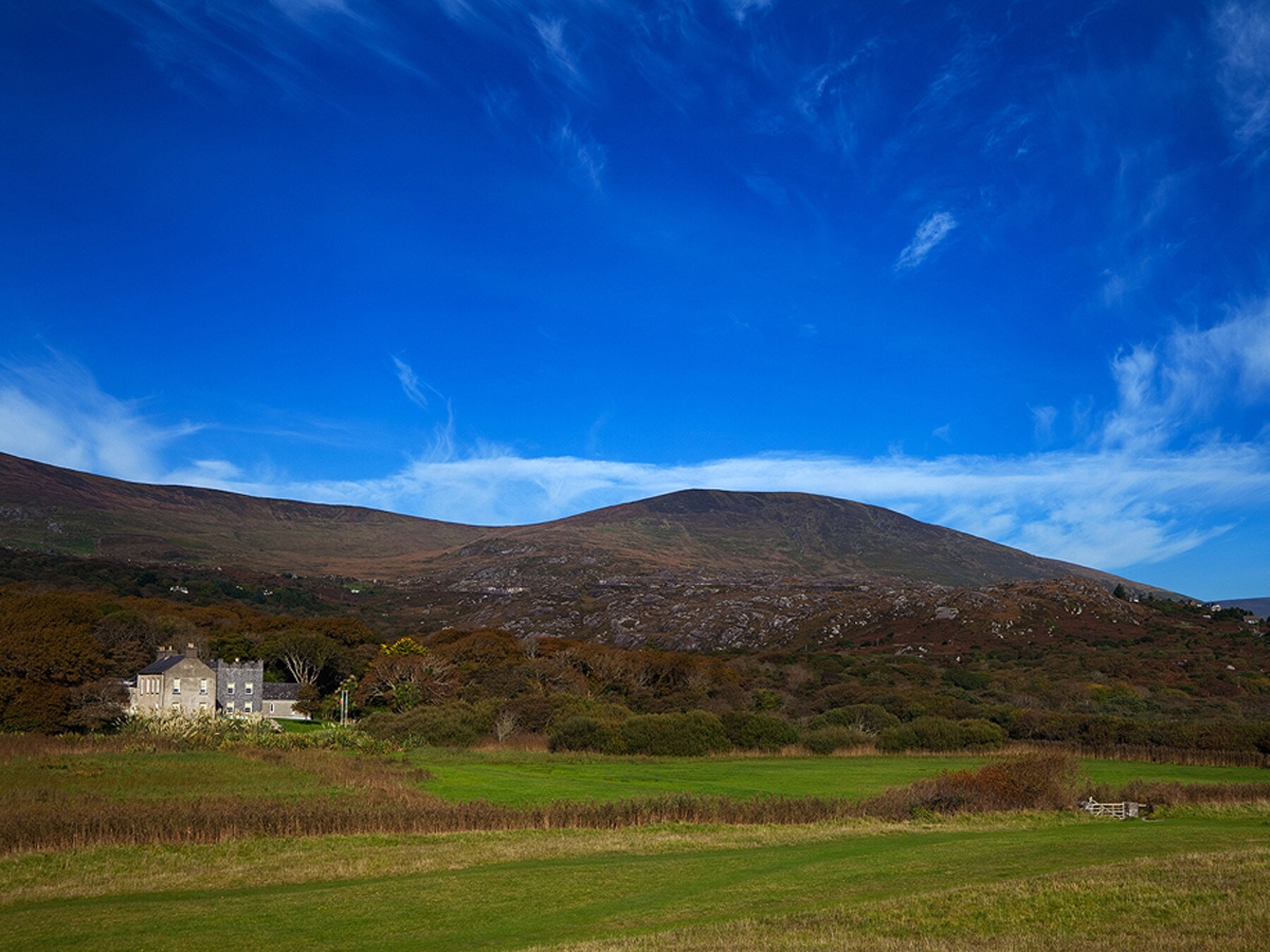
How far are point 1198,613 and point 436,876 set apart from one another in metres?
129

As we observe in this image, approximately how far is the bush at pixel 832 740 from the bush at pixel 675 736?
202 inches

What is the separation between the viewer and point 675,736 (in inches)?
2328

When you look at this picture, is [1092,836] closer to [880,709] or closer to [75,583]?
[880,709]

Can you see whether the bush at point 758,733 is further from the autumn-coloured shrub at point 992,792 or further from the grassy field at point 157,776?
the grassy field at point 157,776

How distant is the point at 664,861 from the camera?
24609mm

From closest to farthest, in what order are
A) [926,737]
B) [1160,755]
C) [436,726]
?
1. [1160,755]
2. [926,737]
3. [436,726]

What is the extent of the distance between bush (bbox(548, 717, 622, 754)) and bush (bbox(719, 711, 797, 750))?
7563mm

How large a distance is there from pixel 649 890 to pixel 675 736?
3919 cm

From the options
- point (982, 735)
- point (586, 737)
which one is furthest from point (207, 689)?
point (982, 735)

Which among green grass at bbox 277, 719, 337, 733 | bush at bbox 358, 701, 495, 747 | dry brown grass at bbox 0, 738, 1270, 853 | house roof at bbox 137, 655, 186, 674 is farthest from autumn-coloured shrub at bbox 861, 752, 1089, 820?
house roof at bbox 137, 655, 186, 674

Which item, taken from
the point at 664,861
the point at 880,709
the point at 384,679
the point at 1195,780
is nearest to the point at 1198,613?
the point at 880,709

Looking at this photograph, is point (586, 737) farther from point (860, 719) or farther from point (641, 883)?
point (641, 883)

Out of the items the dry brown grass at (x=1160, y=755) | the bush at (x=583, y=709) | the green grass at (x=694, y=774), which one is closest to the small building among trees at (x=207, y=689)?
the bush at (x=583, y=709)

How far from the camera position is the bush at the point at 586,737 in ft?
192
